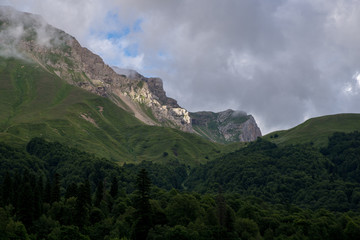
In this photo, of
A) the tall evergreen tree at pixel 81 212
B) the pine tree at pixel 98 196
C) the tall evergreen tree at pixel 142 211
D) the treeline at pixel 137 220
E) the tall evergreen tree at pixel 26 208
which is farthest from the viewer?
the pine tree at pixel 98 196

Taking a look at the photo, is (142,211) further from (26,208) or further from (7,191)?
(7,191)

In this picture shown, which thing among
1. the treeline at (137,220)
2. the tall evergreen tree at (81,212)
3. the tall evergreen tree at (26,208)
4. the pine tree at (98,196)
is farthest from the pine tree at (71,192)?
the tall evergreen tree at (81,212)

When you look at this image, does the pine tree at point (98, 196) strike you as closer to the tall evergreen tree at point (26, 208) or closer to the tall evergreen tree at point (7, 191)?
the tall evergreen tree at point (7, 191)

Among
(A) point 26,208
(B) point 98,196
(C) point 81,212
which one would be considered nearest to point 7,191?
(A) point 26,208

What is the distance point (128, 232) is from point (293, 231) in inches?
2584

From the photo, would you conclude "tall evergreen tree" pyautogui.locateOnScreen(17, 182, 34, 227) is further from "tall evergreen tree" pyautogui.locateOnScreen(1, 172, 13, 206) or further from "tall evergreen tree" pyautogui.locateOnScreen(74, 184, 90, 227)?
"tall evergreen tree" pyautogui.locateOnScreen(74, 184, 90, 227)

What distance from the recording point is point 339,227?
152m

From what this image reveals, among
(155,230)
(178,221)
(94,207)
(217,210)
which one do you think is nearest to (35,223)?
(94,207)

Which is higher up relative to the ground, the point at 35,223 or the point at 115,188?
the point at 115,188

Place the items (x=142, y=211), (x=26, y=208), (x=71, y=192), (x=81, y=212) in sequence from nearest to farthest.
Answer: (x=142, y=211), (x=26, y=208), (x=81, y=212), (x=71, y=192)

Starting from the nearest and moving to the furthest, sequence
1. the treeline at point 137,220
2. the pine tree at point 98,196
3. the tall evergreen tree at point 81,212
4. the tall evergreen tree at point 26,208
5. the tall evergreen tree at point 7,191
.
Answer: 1. the treeline at point 137,220
2. the tall evergreen tree at point 26,208
3. the tall evergreen tree at point 81,212
4. the tall evergreen tree at point 7,191
5. the pine tree at point 98,196

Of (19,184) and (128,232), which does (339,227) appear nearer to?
(128,232)

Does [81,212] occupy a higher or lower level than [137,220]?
higher

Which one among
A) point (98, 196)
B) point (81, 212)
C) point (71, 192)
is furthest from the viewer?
point (98, 196)
